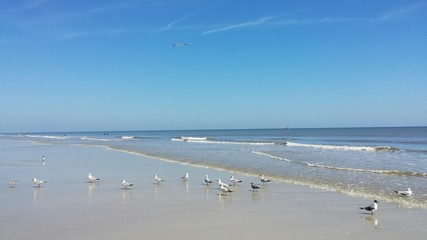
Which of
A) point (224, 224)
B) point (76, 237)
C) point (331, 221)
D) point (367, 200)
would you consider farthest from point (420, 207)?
point (76, 237)

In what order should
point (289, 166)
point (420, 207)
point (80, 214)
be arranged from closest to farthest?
1. point (80, 214)
2. point (420, 207)
3. point (289, 166)

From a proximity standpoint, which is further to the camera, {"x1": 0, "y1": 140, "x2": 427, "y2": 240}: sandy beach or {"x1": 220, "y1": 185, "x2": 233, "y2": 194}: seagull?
{"x1": 220, "y1": 185, "x2": 233, "y2": 194}: seagull

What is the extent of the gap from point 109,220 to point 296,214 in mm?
4884

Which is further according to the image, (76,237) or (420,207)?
(420,207)

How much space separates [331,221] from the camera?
9.99 m

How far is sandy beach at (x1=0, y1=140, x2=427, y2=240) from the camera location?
8789 millimetres

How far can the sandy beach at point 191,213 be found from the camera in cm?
879

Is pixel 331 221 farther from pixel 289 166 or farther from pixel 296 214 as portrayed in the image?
pixel 289 166

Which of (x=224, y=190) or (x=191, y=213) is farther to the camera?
(x=224, y=190)

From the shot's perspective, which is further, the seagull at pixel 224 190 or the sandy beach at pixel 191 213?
the seagull at pixel 224 190

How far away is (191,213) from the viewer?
1080cm

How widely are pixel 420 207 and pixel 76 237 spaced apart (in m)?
9.58

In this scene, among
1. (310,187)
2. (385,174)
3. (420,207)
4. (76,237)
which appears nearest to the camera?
(76,237)

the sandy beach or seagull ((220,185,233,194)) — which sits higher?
seagull ((220,185,233,194))
